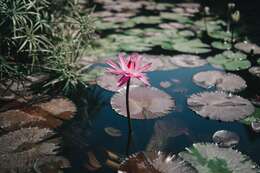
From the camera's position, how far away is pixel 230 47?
3.88 metres

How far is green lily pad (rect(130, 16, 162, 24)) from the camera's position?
488 cm

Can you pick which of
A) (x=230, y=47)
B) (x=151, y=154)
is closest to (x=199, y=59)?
(x=230, y=47)

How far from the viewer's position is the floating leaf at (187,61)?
3.45 m

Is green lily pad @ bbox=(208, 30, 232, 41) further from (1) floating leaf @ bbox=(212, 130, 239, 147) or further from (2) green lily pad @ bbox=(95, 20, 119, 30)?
(1) floating leaf @ bbox=(212, 130, 239, 147)

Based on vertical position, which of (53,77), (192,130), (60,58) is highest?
(60,58)

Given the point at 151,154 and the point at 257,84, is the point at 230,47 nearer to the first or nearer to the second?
the point at 257,84

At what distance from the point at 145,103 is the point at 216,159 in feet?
2.72

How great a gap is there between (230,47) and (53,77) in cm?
207

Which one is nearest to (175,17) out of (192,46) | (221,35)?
(221,35)

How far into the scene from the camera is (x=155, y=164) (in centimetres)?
195

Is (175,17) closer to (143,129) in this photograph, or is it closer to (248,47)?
(248,47)

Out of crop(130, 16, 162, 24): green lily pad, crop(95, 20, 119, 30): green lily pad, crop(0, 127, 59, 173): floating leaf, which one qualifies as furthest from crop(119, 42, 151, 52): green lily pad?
crop(0, 127, 59, 173): floating leaf

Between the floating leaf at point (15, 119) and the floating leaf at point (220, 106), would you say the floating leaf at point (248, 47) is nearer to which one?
the floating leaf at point (220, 106)

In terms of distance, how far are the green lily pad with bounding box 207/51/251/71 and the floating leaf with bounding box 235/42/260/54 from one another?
0.48 ft
